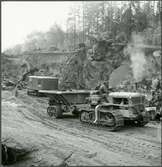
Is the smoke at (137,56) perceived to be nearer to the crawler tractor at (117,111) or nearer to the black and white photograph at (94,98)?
the black and white photograph at (94,98)

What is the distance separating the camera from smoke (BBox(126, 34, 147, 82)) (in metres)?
28.9

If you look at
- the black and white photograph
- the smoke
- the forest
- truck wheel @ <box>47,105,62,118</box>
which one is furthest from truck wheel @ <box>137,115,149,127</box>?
the forest

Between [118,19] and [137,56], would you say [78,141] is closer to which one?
[137,56]

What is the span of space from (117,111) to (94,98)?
5.32ft

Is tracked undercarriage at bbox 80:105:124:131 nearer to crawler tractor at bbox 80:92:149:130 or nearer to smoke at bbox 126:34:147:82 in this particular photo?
crawler tractor at bbox 80:92:149:130

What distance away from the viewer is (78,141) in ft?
38.3

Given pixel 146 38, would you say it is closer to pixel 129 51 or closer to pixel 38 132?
pixel 129 51

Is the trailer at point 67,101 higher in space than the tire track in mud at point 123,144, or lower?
higher

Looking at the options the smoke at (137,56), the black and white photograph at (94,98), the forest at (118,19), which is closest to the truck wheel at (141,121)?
the black and white photograph at (94,98)

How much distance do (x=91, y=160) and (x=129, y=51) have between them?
24.6 m

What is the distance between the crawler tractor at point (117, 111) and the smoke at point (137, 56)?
13.7 metres

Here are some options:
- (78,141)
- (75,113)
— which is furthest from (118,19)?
(78,141)

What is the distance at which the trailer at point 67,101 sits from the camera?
16.5m

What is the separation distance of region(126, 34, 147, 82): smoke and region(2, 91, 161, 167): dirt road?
45.8ft
